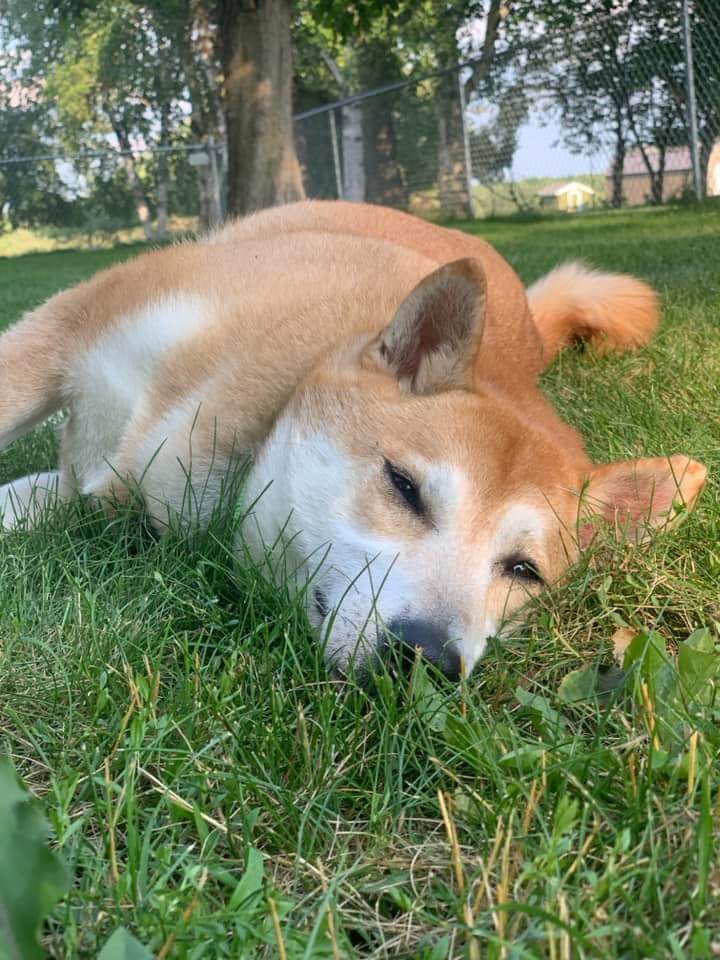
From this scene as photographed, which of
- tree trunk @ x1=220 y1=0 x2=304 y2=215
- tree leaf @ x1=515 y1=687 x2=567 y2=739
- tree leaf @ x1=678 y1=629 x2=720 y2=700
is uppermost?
tree trunk @ x1=220 y1=0 x2=304 y2=215

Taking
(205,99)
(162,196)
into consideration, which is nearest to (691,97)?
(162,196)

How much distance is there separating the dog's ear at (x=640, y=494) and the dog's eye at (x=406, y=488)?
1.51 ft

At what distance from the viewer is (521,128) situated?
46.2 feet

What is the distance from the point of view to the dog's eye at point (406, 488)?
1815 mm

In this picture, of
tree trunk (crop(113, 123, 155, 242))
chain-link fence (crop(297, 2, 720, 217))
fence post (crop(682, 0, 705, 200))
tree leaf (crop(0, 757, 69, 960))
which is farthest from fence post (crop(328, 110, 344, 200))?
tree leaf (crop(0, 757, 69, 960))

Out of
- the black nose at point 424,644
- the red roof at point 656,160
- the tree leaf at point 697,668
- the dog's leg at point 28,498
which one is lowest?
the tree leaf at point 697,668

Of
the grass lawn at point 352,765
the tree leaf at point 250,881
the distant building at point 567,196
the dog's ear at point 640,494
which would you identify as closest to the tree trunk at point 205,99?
the distant building at point 567,196

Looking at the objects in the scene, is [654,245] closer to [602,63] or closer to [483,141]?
[602,63]

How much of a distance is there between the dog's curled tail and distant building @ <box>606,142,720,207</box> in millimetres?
8377

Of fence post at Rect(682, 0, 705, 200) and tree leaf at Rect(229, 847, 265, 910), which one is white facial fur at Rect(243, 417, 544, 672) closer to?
tree leaf at Rect(229, 847, 265, 910)

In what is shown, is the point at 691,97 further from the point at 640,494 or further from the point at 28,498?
the point at 28,498

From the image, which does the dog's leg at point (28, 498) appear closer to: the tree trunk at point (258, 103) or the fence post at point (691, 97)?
the tree trunk at point (258, 103)

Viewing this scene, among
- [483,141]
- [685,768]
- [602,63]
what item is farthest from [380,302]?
[483,141]

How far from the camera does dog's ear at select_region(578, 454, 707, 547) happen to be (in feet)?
6.77
